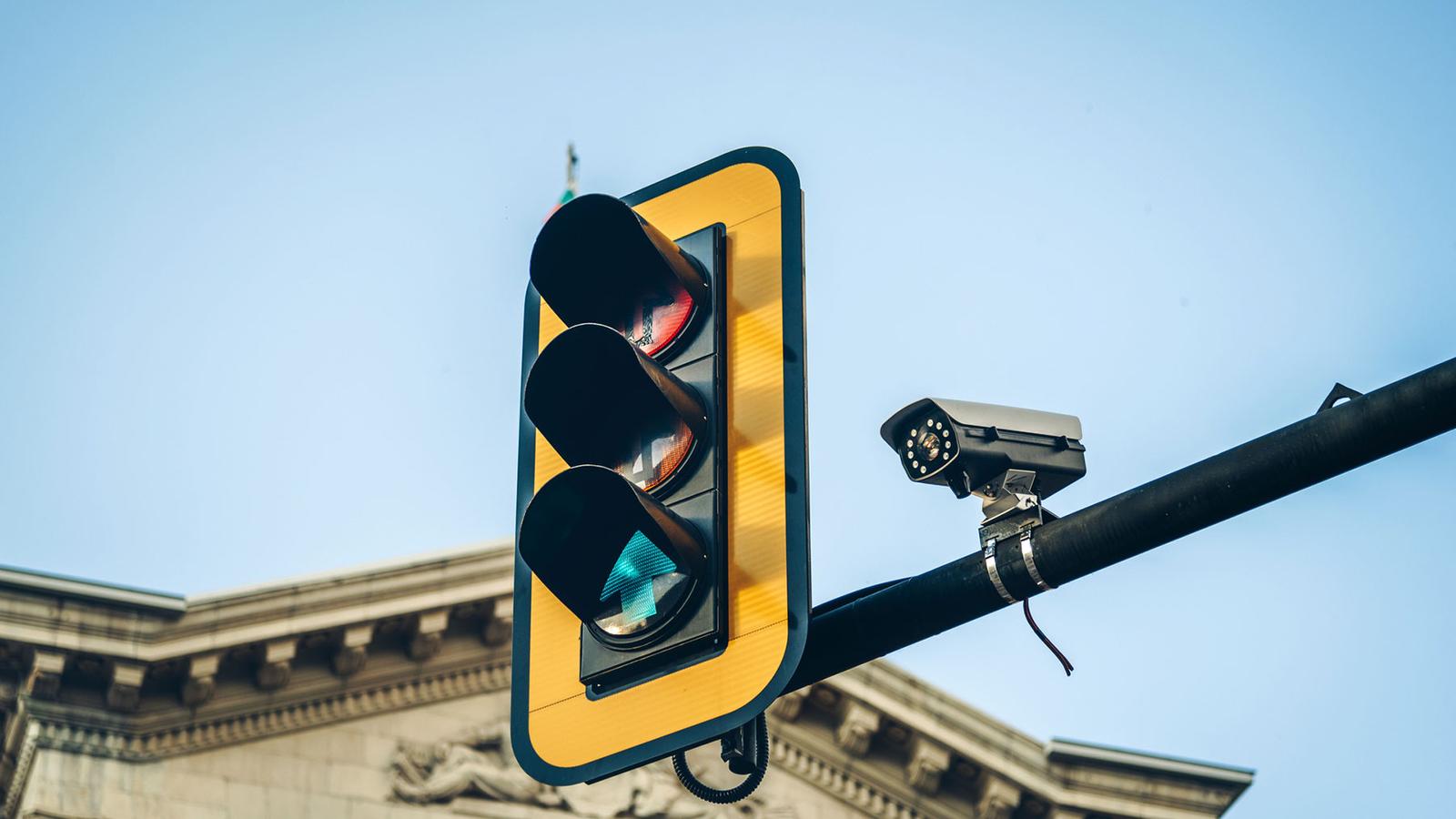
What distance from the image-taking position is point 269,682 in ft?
71.5

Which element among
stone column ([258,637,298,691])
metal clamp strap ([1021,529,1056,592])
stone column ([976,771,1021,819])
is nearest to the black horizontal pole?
metal clamp strap ([1021,529,1056,592])

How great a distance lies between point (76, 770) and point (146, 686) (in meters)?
1.08

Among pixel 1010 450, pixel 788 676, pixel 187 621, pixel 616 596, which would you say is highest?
pixel 187 621

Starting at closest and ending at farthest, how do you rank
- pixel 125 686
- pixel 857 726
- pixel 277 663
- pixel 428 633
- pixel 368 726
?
1. pixel 125 686
2. pixel 277 663
3. pixel 368 726
4. pixel 428 633
5. pixel 857 726

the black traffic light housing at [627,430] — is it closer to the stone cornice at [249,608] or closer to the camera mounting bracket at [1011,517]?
the camera mounting bracket at [1011,517]

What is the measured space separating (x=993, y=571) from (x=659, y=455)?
0.92 m

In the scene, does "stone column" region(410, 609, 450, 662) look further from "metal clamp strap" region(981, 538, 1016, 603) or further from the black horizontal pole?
"metal clamp strap" region(981, 538, 1016, 603)

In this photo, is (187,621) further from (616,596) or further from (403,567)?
(616,596)

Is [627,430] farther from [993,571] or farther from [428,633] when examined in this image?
[428,633]

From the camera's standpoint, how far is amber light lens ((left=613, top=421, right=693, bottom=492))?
5441mm

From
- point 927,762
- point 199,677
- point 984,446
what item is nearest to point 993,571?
point 984,446

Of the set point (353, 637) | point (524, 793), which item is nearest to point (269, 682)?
point (353, 637)

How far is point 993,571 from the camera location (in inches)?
209

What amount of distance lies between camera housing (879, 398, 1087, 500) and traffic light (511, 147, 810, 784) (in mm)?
427
